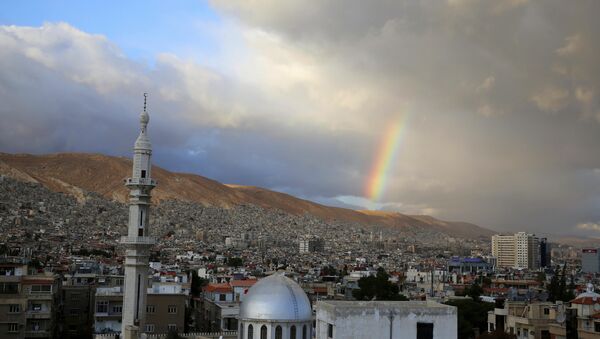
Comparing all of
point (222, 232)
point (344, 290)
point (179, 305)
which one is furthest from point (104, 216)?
point (179, 305)

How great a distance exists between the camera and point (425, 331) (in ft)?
68.8

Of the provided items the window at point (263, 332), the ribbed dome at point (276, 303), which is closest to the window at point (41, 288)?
the ribbed dome at point (276, 303)

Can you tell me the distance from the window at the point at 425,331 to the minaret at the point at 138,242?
1456 cm

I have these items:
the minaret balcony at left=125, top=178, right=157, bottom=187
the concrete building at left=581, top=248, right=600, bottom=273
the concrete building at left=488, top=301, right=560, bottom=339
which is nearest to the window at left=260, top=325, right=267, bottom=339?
the minaret balcony at left=125, top=178, right=157, bottom=187

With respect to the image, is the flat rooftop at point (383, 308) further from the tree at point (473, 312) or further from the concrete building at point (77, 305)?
the concrete building at point (77, 305)

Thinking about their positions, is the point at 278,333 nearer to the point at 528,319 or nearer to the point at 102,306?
the point at 528,319

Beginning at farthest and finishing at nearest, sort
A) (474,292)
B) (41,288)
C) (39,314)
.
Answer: (474,292) → (41,288) → (39,314)

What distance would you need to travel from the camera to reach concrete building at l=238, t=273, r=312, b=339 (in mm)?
22672

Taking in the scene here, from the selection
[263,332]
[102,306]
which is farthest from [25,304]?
[263,332]

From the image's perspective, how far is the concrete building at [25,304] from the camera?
119ft

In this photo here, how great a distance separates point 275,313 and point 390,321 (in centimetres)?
388

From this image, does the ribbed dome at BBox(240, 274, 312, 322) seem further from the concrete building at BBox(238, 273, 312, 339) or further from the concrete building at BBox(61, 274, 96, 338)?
the concrete building at BBox(61, 274, 96, 338)

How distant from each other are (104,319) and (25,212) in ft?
342

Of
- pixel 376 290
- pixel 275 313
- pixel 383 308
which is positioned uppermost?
pixel 383 308
